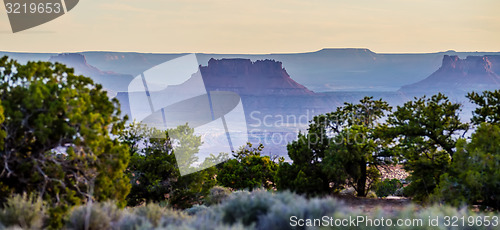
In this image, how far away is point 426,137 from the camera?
19203 mm

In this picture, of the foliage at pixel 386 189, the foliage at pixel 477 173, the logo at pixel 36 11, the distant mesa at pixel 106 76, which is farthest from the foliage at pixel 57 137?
the distant mesa at pixel 106 76

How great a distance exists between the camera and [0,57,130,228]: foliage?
34.7 feet

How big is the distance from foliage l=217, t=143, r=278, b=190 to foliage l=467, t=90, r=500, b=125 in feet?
A: 35.1

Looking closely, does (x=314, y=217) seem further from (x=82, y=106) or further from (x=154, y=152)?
(x=154, y=152)

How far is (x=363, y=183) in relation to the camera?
856 inches

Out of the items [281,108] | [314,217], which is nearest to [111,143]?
[314,217]

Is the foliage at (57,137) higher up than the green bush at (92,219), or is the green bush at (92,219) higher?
the foliage at (57,137)

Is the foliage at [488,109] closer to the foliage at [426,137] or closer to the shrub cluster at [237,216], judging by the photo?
the foliage at [426,137]

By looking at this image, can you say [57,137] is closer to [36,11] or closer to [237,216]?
[237,216]

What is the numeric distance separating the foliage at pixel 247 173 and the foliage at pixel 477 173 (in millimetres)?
12013

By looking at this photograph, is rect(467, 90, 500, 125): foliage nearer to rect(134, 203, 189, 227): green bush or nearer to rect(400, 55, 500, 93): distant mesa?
rect(134, 203, 189, 227): green bush

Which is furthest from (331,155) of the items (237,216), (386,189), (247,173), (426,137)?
(386,189)

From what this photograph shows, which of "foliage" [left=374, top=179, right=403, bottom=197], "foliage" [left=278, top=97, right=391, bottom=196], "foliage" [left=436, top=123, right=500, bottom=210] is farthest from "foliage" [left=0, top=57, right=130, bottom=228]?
"foliage" [left=374, top=179, right=403, bottom=197]

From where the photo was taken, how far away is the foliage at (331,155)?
19125mm
